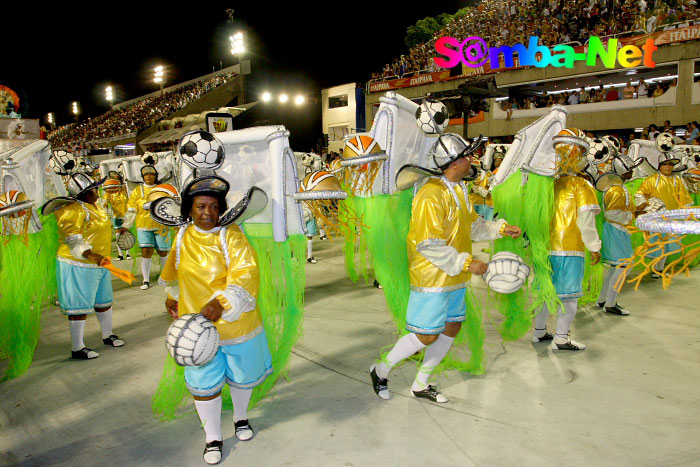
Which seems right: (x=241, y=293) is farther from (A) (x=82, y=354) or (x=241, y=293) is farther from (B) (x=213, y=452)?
(A) (x=82, y=354)

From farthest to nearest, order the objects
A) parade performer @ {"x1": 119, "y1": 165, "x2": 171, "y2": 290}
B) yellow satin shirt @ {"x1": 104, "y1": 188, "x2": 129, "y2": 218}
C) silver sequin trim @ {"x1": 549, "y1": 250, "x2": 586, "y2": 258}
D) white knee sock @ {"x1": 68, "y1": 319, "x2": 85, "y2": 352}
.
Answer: yellow satin shirt @ {"x1": 104, "y1": 188, "x2": 129, "y2": 218}, parade performer @ {"x1": 119, "y1": 165, "x2": 171, "y2": 290}, white knee sock @ {"x1": 68, "y1": 319, "x2": 85, "y2": 352}, silver sequin trim @ {"x1": 549, "y1": 250, "x2": 586, "y2": 258}

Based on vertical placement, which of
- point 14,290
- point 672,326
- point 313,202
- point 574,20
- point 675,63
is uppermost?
point 574,20

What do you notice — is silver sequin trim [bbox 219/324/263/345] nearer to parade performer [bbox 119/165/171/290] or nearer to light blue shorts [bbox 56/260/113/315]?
light blue shorts [bbox 56/260/113/315]

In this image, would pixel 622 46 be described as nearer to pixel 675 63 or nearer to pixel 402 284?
pixel 675 63

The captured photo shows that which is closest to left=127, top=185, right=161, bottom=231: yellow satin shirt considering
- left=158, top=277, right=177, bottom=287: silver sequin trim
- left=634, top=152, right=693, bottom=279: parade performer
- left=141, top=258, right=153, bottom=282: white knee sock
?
left=141, top=258, right=153, bottom=282: white knee sock

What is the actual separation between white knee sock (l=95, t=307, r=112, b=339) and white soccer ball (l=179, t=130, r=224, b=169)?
2.69 meters

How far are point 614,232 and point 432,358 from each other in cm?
330

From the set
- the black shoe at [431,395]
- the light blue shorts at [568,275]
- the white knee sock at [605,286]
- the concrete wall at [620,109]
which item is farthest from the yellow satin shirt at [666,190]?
the concrete wall at [620,109]

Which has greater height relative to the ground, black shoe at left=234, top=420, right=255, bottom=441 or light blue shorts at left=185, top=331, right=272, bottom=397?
light blue shorts at left=185, top=331, right=272, bottom=397

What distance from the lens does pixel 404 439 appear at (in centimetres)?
298

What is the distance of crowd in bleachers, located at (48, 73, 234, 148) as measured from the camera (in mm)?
34594

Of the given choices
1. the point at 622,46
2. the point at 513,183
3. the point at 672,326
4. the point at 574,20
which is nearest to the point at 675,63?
the point at 622,46

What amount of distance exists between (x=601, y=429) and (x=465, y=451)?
3.12 ft

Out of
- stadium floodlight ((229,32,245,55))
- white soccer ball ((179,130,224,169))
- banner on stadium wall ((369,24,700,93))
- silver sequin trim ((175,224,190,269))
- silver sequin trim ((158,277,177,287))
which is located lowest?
silver sequin trim ((158,277,177,287))
